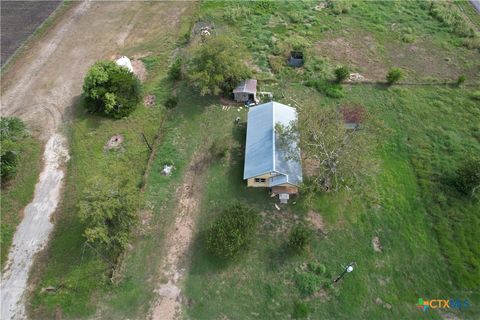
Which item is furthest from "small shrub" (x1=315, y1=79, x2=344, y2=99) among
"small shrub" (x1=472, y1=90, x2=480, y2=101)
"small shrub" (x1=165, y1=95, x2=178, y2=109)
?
"small shrub" (x1=165, y1=95, x2=178, y2=109)

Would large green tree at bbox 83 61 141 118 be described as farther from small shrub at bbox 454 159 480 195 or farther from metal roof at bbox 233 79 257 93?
small shrub at bbox 454 159 480 195

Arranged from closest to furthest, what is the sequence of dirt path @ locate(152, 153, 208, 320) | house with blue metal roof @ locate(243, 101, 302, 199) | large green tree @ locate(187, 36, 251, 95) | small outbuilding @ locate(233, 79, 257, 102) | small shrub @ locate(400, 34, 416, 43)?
dirt path @ locate(152, 153, 208, 320)
house with blue metal roof @ locate(243, 101, 302, 199)
large green tree @ locate(187, 36, 251, 95)
small outbuilding @ locate(233, 79, 257, 102)
small shrub @ locate(400, 34, 416, 43)

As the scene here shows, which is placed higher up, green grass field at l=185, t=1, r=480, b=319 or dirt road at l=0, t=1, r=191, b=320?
green grass field at l=185, t=1, r=480, b=319

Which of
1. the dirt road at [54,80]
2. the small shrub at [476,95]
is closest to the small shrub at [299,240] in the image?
the dirt road at [54,80]

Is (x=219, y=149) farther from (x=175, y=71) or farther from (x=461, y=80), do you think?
(x=461, y=80)

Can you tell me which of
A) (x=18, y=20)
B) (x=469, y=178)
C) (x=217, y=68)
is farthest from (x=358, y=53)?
(x=18, y=20)
